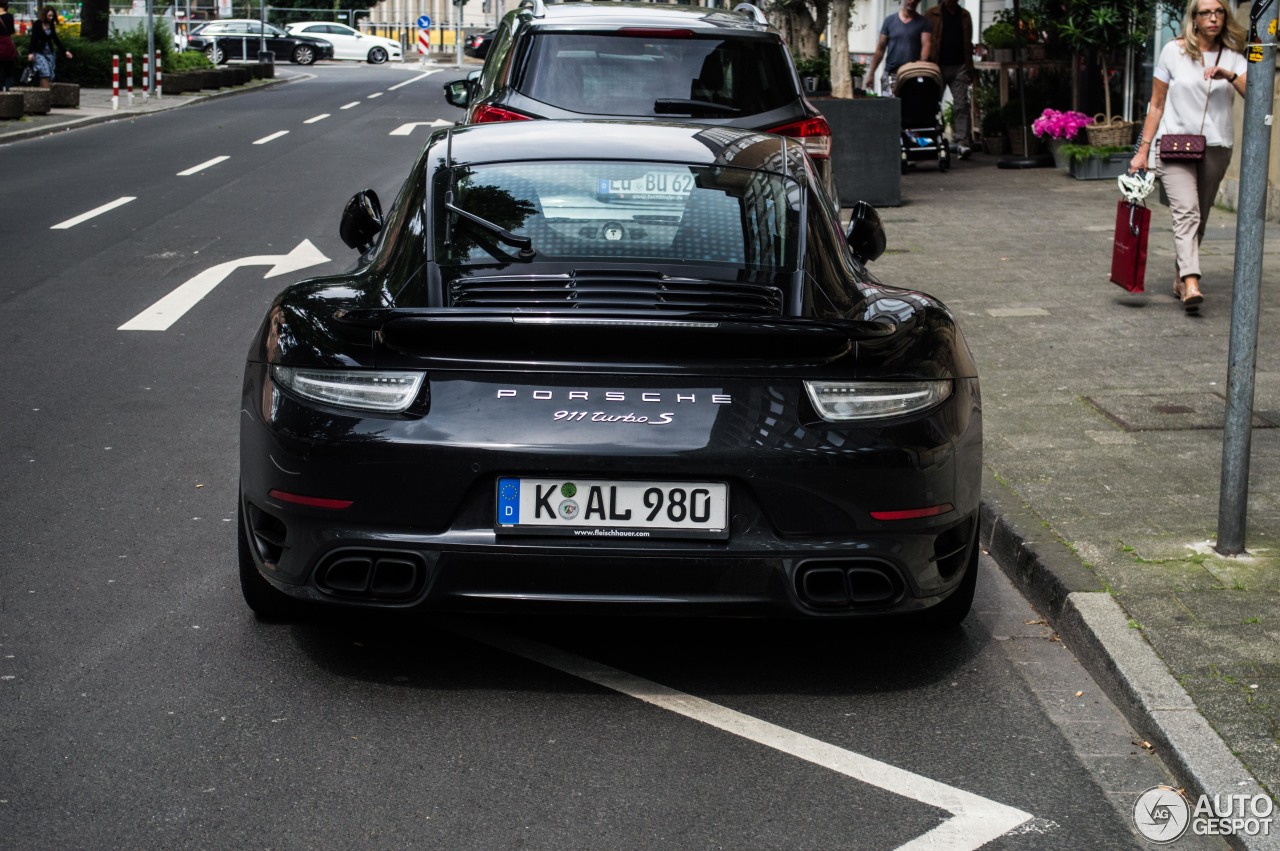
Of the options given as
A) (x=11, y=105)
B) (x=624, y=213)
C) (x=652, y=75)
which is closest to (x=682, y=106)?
(x=652, y=75)

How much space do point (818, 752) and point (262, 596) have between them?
5.77 feet

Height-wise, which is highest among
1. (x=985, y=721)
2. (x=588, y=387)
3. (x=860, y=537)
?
(x=588, y=387)

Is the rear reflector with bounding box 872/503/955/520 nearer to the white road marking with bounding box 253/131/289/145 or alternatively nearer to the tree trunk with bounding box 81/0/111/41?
the white road marking with bounding box 253/131/289/145

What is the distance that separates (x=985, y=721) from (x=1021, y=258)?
336 inches

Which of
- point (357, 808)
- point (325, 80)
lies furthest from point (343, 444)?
point (325, 80)

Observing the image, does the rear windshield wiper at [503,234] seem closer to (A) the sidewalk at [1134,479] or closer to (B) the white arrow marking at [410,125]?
(A) the sidewalk at [1134,479]

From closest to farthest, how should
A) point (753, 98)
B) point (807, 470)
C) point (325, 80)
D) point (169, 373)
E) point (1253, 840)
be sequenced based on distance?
1. point (1253, 840)
2. point (807, 470)
3. point (169, 373)
4. point (753, 98)
5. point (325, 80)

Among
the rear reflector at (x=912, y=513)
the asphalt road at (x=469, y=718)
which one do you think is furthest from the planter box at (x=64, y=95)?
the rear reflector at (x=912, y=513)

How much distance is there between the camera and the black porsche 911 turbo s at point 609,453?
4172 millimetres

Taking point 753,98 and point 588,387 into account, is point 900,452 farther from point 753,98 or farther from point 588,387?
point 753,98

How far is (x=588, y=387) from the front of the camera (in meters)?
4.20

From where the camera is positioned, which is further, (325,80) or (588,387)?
(325,80)

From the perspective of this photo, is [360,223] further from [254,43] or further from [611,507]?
[254,43]

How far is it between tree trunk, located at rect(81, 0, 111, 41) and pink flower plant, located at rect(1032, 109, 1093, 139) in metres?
29.6
